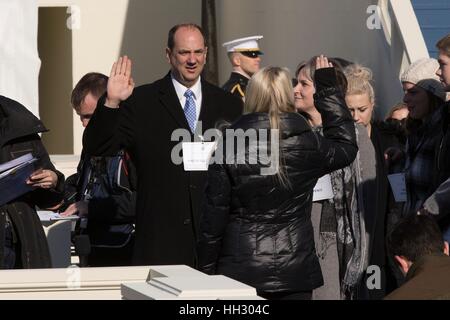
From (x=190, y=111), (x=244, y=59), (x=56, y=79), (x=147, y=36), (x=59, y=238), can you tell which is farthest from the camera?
(x=56, y=79)

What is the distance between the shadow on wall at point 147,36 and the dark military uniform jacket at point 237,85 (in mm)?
7165

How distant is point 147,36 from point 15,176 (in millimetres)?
11737

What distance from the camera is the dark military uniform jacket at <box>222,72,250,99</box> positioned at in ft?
35.5

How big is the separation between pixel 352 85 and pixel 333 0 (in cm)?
527

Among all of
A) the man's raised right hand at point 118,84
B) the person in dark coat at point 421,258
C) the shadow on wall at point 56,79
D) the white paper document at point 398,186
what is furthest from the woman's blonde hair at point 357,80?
the shadow on wall at point 56,79

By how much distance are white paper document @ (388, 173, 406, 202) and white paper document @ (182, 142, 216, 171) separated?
1.37 meters

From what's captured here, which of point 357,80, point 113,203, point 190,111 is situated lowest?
point 113,203

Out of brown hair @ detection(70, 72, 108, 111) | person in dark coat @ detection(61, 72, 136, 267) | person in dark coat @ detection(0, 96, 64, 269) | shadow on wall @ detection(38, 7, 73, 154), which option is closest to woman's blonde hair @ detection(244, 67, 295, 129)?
person in dark coat @ detection(0, 96, 64, 269)

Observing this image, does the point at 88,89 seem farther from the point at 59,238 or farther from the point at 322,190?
the point at 322,190

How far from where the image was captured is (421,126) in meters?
8.07

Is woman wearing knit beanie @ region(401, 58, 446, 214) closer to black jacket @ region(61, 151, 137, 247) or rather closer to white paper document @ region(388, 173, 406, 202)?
white paper document @ region(388, 173, 406, 202)

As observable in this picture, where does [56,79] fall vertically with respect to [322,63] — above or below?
below

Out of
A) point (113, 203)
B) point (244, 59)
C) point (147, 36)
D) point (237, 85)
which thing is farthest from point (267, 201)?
point (147, 36)

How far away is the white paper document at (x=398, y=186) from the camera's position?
830 centimetres
